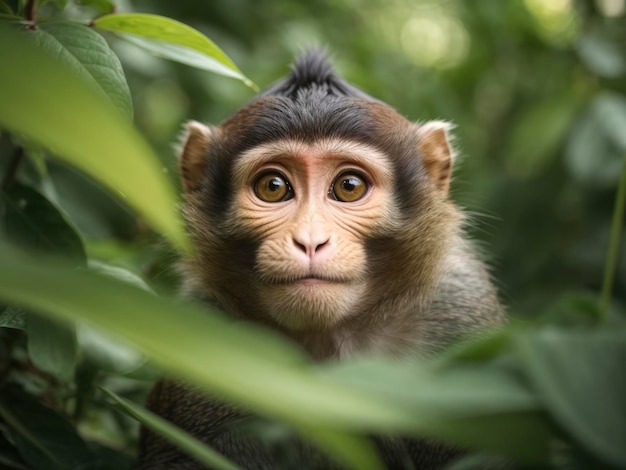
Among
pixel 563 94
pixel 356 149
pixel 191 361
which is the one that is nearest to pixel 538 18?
pixel 563 94

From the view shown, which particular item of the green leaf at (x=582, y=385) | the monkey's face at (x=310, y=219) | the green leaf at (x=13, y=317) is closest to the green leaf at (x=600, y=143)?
the monkey's face at (x=310, y=219)

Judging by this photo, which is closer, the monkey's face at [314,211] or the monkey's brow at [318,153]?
the monkey's face at [314,211]

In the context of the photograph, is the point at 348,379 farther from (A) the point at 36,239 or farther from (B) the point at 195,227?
(B) the point at 195,227

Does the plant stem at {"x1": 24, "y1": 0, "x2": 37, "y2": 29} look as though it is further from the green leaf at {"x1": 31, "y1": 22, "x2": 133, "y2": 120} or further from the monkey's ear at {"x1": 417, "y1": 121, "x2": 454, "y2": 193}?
the monkey's ear at {"x1": 417, "y1": 121, "x2": 454, "y2": 193}

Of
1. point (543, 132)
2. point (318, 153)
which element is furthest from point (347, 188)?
point (543, 132)

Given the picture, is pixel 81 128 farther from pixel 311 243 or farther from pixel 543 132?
pixel 543 132

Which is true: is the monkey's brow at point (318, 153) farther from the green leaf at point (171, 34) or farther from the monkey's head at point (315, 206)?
the green leaf at point (171, 34)
